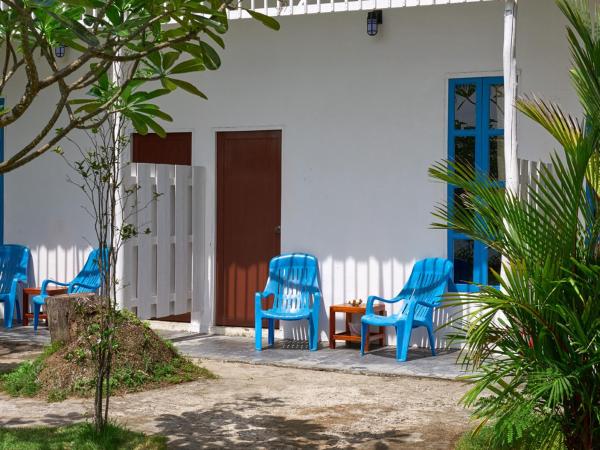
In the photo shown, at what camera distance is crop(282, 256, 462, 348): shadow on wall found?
375 inches

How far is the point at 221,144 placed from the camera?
10.6 metres

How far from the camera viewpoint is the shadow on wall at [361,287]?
9531mm

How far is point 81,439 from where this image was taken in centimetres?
560

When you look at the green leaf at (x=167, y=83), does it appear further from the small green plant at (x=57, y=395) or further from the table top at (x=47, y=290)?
the table top at (x=47, y=290)

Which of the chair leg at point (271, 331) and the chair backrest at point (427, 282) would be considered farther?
the chair leg at point (271, 331)

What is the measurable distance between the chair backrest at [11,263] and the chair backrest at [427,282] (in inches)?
189

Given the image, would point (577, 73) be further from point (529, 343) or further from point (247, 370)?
point (247, 370)

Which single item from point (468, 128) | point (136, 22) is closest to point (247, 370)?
point (468, 128)

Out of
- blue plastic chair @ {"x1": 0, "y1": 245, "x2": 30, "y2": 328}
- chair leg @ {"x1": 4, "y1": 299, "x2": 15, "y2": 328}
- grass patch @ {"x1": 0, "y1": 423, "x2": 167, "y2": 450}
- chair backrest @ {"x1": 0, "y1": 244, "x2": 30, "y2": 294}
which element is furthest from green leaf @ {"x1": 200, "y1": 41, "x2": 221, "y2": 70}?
chair backrest @ {"x1": 0, "y1": 244, "x2": 30, "y2": 294}

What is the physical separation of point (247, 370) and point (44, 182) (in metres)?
4.39

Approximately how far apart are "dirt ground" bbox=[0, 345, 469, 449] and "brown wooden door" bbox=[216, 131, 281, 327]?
2248mm

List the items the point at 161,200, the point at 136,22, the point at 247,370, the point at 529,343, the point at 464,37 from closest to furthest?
1. the point at 136,22
2. the point at 529,343
3. the point at 247,370
4. the point at 464,37
5. the point at 161,200

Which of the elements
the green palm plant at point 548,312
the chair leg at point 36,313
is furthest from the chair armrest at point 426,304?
the chair leg at point 36,313

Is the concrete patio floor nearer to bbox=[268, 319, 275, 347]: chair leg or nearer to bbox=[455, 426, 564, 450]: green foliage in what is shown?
bbox=[268, 319, 275, 347]: chair leg
